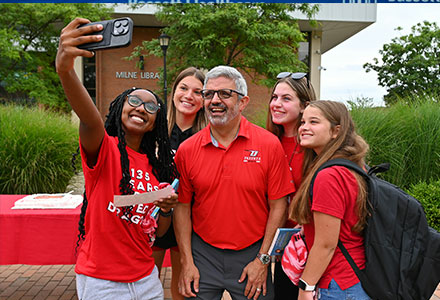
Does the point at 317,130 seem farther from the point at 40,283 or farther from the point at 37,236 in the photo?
the point at 40,283

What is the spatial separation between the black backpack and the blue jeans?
0.03 meters

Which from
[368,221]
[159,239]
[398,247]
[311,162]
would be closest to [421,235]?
[398,247]

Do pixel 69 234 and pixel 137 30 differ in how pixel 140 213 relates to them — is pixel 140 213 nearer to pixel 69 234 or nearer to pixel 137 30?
pixel 69 234

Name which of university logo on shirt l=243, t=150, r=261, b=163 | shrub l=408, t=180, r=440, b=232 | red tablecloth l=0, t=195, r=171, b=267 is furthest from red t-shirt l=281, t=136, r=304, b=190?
shrub l=408, t=180, r=440, b=232

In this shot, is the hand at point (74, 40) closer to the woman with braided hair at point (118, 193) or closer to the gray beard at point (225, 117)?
the woman with braided hair at point (118, 193)

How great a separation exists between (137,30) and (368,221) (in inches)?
1087

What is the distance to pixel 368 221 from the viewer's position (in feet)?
6.38

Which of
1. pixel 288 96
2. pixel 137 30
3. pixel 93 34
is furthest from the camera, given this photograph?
pixel 137 30

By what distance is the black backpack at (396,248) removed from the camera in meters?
1.92

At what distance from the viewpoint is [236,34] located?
16.9 meters

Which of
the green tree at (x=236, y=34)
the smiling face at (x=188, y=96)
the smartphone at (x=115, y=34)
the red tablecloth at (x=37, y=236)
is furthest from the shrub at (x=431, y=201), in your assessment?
the green tree at (x=236, y=34)

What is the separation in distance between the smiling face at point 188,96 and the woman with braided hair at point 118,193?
1.13 meters

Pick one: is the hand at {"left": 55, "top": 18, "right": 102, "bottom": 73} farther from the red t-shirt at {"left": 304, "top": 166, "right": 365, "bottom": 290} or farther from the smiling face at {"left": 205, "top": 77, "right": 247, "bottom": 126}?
the red t-shirt at {"left": 304, "top": 166, "right": 365, "bottom": 290}

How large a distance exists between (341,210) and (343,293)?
18.7 inches
